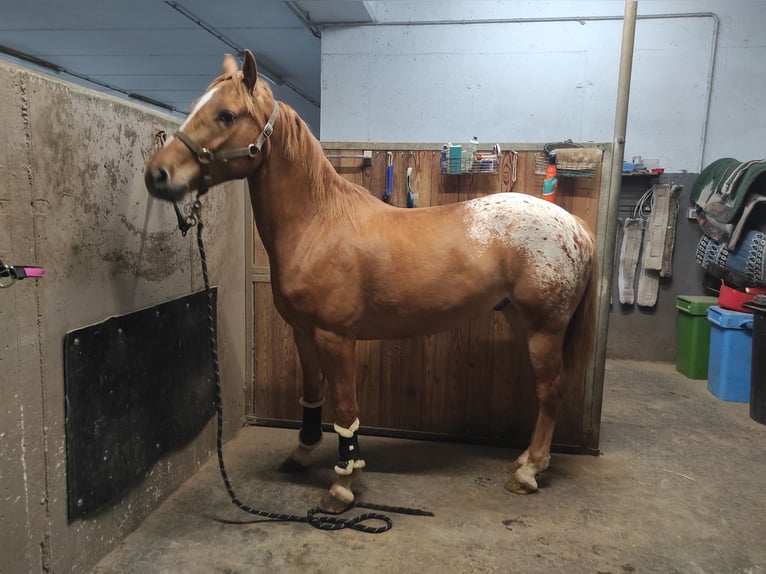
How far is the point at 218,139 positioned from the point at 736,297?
142 inches

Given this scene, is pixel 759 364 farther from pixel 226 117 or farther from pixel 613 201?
pixel 226 117

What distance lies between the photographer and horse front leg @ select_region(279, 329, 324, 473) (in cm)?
215

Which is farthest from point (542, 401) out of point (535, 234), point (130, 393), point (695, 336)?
point (695, 336)

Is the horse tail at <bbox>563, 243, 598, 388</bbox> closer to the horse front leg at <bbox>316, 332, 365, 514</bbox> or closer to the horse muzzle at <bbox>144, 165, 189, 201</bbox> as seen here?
the horse front leg at <bbox>316, 332, 365, 514</bbox>

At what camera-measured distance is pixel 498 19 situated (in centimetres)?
412

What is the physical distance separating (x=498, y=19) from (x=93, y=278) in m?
3.90


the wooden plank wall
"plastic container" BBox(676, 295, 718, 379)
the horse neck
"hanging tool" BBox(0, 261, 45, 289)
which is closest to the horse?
the horse neck

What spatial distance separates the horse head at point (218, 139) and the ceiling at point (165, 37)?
2.80 m

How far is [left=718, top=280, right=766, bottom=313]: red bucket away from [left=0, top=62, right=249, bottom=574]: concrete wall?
3690 mm

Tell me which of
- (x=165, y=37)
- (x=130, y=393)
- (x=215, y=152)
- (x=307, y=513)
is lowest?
(x=307, y=513)

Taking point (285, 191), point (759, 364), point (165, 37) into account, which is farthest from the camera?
point (165, 37)

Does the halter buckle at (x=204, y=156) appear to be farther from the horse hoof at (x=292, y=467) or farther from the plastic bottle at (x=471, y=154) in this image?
Result: the horse hoof at (x=292, y=467)

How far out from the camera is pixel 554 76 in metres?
4.12

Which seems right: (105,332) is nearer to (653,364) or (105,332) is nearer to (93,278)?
(93,278)
